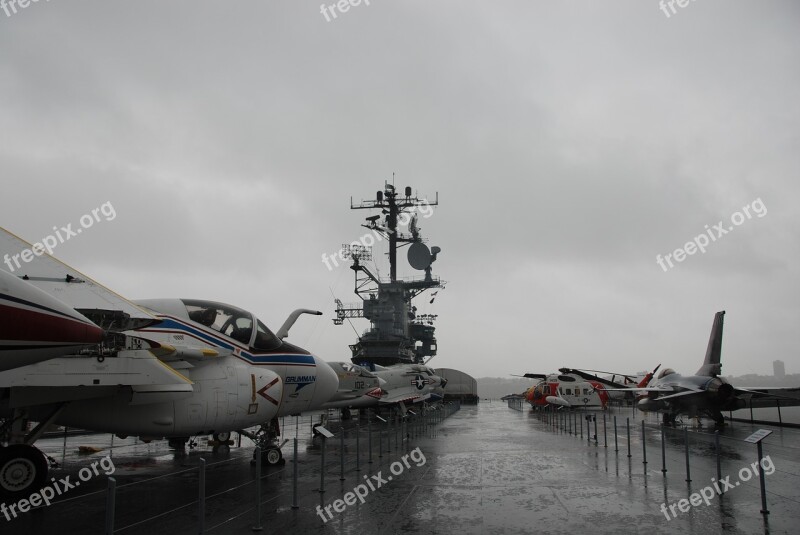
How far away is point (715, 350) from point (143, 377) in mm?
23606

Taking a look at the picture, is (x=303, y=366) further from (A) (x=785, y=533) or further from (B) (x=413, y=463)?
(A) (x=785, y=533)

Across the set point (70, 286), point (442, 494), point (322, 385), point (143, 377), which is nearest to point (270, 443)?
point (322, 385)

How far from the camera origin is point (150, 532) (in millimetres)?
7082

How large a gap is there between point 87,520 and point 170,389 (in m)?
2.37

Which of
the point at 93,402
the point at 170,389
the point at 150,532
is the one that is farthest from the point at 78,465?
the point at 150,532

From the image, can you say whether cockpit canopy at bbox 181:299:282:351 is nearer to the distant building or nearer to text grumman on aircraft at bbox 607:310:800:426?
text grumman on aircraft at bbox 607:310:800:426

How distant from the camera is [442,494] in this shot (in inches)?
371

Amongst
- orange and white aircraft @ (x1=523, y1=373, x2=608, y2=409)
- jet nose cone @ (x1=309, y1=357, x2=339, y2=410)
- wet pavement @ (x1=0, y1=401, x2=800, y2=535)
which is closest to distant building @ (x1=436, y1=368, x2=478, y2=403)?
orange and white aircraft @ (x1=523, y1=373, x2=608, y2=409)

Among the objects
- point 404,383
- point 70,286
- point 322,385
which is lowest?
point 404,383

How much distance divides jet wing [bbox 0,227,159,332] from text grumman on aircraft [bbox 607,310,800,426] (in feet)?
69.7

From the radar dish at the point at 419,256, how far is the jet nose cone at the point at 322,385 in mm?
34752

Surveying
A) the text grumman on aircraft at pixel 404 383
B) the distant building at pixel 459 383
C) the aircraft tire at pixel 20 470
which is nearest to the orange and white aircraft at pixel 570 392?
the text grumman on aircraft at pixel 404 383

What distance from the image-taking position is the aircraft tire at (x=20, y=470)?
8273 mm

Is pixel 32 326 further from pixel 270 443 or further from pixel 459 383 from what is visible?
pixel 459 383
